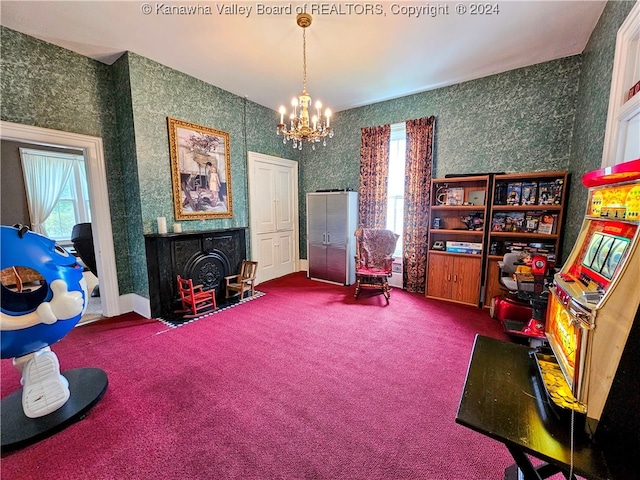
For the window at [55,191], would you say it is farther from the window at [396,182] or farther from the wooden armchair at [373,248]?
the window at [396,182]

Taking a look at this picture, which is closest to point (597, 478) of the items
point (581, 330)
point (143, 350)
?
point (581, 330)

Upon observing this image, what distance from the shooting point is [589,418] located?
79cm

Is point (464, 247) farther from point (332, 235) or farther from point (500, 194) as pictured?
point (332, 235)

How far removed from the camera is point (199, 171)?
11.9 feet

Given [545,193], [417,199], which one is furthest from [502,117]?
[417,199]

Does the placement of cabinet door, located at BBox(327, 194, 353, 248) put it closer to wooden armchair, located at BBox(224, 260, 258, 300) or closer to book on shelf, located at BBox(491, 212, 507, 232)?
wooden armchair, located at BBox(224, 260, 258, 300)

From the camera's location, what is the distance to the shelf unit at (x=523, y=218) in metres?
3.10

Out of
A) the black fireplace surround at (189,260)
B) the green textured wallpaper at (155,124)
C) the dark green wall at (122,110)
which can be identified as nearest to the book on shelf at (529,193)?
the black fireplace surround at (189,260)

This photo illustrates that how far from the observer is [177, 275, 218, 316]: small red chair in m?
3.20

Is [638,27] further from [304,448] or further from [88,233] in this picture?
[88,233]

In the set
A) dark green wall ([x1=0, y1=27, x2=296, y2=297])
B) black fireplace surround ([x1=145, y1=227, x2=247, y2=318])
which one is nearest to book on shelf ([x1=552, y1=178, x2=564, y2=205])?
black fireplace surround ([x1=145, y1=227, x2=247, y2=318])

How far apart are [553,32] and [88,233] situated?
598cm

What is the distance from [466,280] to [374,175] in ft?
7.13

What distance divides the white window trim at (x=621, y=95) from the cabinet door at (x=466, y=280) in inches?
69.8
